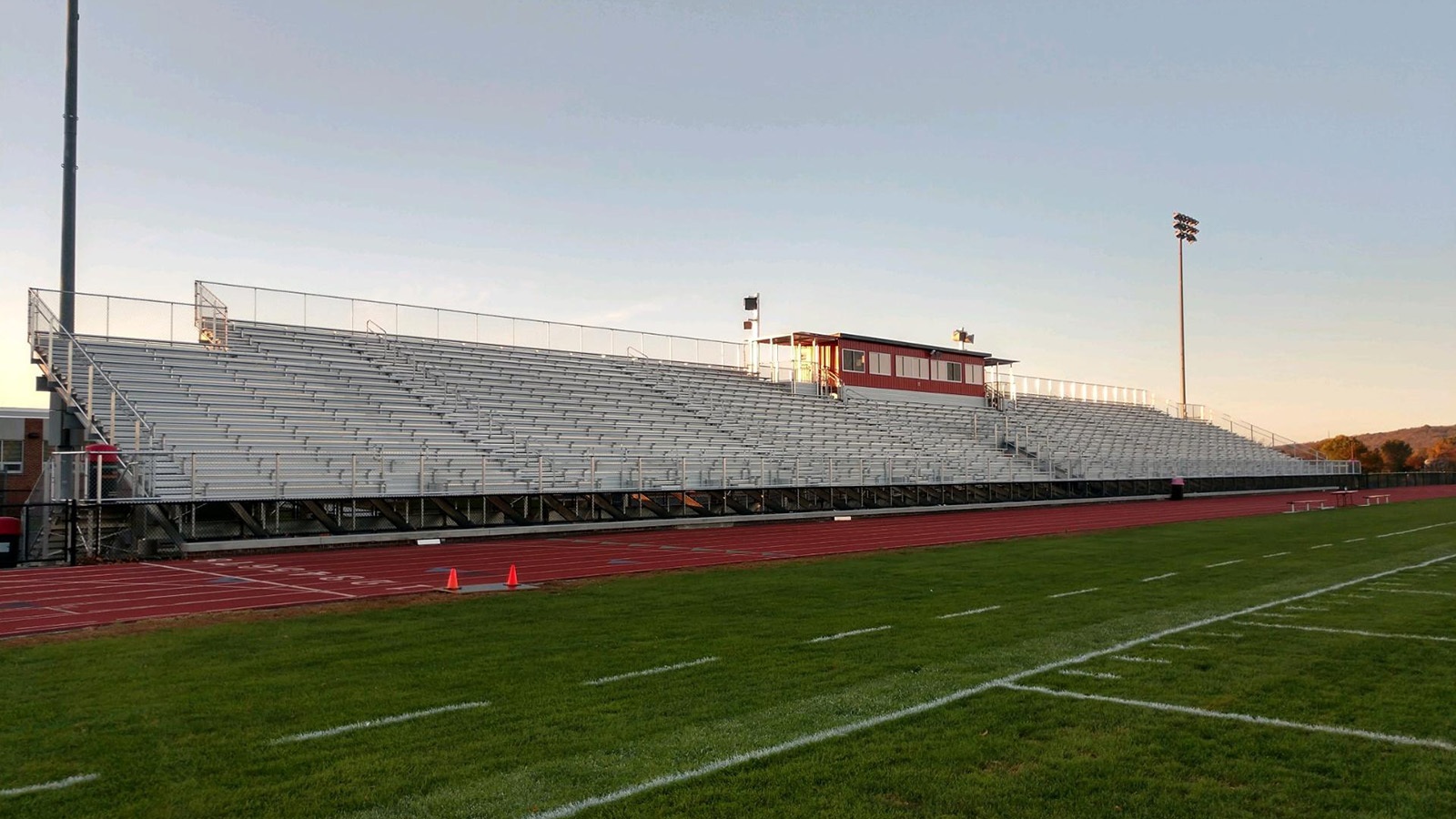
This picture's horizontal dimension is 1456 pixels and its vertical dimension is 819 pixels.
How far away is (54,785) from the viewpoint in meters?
4.93

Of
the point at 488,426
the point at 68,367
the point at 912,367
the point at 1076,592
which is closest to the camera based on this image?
the point at 1076,592

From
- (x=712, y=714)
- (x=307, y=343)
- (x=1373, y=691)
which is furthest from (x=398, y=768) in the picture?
Result: (x=307, y=343)

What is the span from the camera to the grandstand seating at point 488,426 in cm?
2178

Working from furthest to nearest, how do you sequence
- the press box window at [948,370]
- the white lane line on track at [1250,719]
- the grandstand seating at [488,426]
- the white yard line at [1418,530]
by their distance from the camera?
the press box window at [948,370] < the white yard line at [1418,530] < the grandstand seating at [488,426] < the white lane line on track at [1250,719]

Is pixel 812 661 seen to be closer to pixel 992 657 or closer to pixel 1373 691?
pixel 992 657

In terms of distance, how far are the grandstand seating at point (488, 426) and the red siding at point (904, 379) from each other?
4.98 feet

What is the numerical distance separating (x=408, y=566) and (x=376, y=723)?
1142 centimetres

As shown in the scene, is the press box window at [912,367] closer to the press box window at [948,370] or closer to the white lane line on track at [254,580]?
the press box window at [948,370]

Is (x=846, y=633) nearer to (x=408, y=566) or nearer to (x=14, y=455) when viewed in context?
(x=408, y=566)

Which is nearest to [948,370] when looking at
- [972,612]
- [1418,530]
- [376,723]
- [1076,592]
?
[1418,530]

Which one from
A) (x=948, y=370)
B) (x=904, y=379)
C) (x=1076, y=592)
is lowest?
(x=1076, y=592)

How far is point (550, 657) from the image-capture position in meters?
8.24

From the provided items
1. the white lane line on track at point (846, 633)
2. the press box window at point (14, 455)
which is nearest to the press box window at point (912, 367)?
the white lane line on track at point (846, 633)

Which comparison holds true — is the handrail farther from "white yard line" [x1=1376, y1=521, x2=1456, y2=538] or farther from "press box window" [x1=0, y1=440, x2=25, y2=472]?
"press box window" [x1=0, y1=440, x2=25, y2=472]
